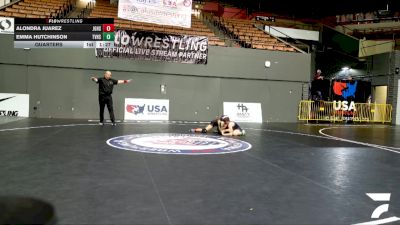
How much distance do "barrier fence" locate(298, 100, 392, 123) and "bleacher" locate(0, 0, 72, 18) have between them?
1294cm

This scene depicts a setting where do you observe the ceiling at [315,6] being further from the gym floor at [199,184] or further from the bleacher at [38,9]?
the gym floor at [199,184]

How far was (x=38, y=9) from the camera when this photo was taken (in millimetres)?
16953

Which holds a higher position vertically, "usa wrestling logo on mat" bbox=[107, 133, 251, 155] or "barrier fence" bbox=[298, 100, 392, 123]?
"barrier fence" bbox=[298, 100, 392, 123]

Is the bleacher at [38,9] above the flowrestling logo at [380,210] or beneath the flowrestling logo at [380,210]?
above

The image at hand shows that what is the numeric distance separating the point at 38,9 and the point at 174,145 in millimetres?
13042

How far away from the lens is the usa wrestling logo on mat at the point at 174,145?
6.86 m

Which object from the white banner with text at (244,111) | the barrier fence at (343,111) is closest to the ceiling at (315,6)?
the barrier fence at (343,111)

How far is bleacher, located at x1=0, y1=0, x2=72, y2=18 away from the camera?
15.9m

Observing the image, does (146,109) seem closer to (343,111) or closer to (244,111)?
(244,111)

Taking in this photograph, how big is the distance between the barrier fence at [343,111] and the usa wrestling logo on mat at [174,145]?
10846 mm
